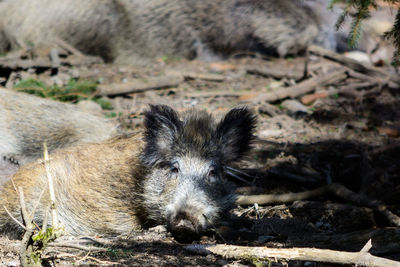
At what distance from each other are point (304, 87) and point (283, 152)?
2.24m

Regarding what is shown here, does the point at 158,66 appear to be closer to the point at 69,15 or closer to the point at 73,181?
the point at 69,15

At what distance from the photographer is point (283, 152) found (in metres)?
5.71

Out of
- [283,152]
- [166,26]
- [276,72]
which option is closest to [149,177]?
[283,152]

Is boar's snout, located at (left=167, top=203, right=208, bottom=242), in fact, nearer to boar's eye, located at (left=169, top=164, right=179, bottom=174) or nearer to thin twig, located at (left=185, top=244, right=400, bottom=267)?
thin twig, located at (left=185, top=244, right=400, bottom=267)

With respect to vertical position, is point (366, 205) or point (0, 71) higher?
point (0, 71)

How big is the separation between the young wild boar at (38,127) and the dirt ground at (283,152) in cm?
77

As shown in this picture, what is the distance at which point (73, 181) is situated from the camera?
4.41 m

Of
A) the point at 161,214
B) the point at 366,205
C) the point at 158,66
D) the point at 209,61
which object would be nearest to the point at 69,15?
the point at 158,66

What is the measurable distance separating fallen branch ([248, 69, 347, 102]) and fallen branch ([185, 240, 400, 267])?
161 inches

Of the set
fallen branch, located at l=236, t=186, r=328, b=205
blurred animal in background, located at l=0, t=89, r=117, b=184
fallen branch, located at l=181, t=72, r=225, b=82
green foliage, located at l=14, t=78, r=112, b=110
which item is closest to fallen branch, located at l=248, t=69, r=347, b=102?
fallen branch, located at l=181, t=72, r=225, b=82

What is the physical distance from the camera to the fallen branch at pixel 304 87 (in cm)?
726

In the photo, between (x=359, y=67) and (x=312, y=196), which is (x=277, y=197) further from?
(x=359, y=67)

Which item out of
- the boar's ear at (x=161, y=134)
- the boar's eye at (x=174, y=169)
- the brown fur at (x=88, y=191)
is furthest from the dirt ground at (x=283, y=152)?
the boar's ear at (x=161, y=134)

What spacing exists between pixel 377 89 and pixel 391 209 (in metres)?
3.38
